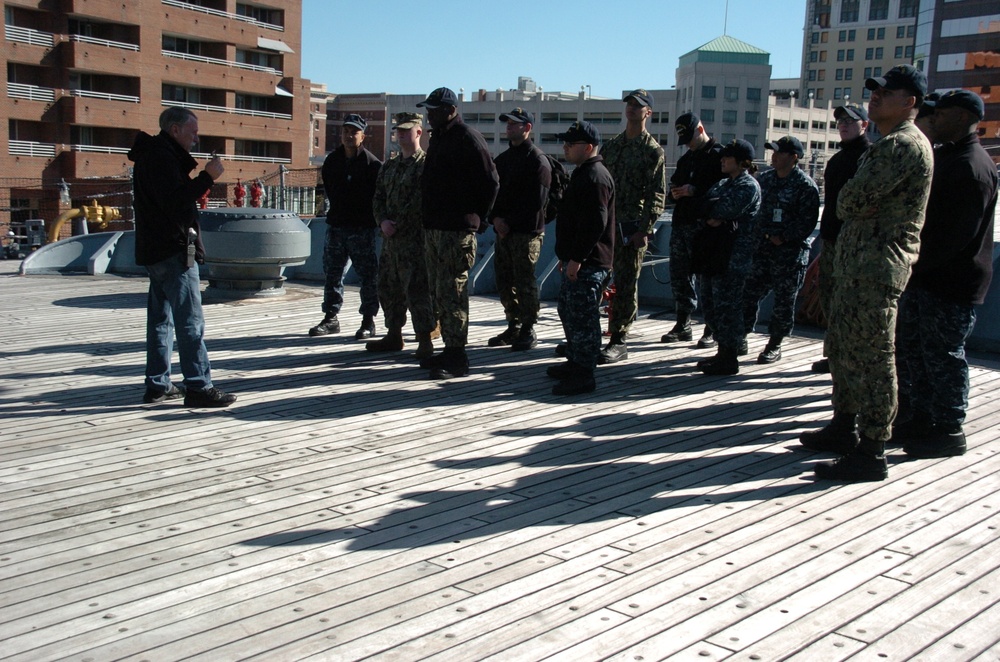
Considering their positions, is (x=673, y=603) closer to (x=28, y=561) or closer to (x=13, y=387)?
(x=28, y=561)

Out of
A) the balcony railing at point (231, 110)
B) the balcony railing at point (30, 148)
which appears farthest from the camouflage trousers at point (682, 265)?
the balcony railing at point (231, 110)

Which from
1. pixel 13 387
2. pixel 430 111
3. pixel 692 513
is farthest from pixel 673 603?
pixel 13 387

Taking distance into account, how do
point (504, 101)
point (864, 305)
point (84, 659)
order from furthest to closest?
point (504, 101) < point (864, 305) < point (84, 659)

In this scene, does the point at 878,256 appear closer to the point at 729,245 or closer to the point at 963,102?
the point at 963,102

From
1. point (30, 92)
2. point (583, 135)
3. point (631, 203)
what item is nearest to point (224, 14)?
point (30, 92)

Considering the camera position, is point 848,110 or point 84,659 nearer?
point 84,659

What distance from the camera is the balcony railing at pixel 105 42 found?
5254 cm

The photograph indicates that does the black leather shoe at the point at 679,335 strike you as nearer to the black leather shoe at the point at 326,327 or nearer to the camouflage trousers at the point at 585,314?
the camouflage trousers at the point at 585,314

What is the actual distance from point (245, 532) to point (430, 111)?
3.95 metres

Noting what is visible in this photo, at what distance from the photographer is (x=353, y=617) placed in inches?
131

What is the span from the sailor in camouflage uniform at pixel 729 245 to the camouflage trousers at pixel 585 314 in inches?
46.2

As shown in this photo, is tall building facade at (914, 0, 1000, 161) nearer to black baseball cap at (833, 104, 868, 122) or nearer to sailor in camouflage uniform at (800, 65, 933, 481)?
black baseball cap at (833, 104, 868, 122)

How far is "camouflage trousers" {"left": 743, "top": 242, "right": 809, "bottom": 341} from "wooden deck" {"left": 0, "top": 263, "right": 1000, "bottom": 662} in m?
1.00

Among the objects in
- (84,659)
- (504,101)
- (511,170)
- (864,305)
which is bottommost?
(84,659)
